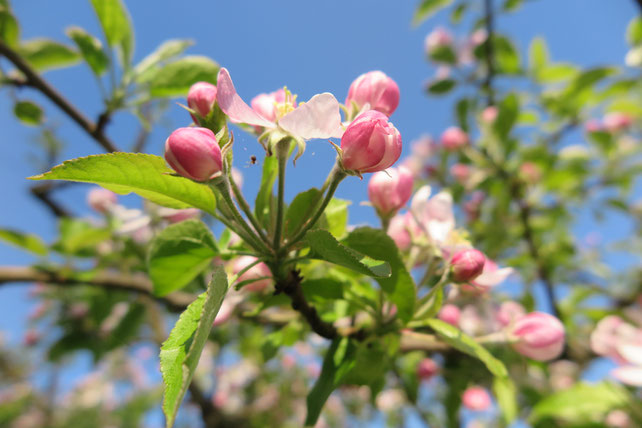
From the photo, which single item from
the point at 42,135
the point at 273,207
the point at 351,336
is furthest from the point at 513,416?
the point at 42,135

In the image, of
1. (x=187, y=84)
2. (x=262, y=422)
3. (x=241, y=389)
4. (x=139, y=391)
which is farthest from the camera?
(x=139, y=391)

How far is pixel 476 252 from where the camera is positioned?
0.64 m

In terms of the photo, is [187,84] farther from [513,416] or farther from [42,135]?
[42,135]

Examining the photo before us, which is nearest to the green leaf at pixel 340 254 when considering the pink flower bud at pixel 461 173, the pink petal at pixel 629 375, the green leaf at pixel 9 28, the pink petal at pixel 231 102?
the pink petal at pixel 231 102

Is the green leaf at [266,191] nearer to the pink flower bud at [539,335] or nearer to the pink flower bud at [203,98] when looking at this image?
the pink flower bud at [203,98]

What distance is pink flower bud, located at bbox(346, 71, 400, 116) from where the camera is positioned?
0.60 metres

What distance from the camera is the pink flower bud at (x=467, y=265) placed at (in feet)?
2.07

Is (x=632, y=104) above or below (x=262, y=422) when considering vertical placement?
above

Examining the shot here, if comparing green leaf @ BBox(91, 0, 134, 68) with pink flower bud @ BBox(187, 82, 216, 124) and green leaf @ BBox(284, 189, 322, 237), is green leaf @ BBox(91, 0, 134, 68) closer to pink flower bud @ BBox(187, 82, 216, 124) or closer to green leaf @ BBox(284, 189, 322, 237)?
pink flower bud @ BBox(187, 82, 216, 124)

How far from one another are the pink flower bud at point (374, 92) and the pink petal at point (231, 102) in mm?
166

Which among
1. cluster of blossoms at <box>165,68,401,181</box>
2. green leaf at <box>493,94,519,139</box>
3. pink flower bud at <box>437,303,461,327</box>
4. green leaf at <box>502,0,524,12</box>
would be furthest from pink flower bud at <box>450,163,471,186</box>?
cluster of blossoms at <box>165,68,401,181</box>

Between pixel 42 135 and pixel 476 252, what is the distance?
2.64 meters

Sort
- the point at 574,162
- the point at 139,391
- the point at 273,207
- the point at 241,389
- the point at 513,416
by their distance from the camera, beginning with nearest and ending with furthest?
the point at 273,207 → the point at 513,416 → the point at 574,162 → the point at 241,389 → the point at 139,391

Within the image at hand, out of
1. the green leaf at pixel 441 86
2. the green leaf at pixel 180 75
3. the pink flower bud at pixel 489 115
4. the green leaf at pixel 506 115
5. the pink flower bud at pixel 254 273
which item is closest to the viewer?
the pink flower bud at pixel 254 273
